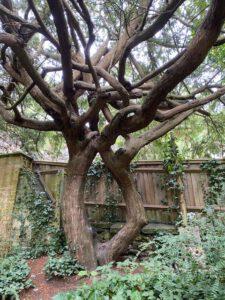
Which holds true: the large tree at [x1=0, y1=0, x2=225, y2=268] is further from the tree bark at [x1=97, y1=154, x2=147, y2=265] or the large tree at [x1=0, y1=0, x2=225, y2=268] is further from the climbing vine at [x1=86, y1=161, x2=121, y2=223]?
A: the climbing vine at [x1=86, y1=161, x2=121, y2=223]

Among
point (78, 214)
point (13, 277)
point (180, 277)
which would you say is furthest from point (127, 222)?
point (180, 277)

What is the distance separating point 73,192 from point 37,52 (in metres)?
2.53

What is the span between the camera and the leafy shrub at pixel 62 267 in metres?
3.83

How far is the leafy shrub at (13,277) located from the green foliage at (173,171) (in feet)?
10.1

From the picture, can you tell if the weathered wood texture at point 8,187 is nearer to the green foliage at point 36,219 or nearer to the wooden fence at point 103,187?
the wooden fence at point 103,187

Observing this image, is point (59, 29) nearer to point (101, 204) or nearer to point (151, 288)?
point (151, 288)

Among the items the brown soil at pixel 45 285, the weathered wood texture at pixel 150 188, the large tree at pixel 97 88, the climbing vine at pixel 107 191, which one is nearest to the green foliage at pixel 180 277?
the large tree at pixel 97 88

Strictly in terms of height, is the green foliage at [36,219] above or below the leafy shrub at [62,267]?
above

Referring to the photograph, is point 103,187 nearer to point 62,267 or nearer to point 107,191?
point 107,191

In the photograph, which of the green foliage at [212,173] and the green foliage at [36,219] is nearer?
the green foliage at [36,219]

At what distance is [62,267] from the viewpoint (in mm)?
3871

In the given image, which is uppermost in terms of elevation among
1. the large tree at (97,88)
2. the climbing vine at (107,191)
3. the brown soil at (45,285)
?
the large tree at (97,88)

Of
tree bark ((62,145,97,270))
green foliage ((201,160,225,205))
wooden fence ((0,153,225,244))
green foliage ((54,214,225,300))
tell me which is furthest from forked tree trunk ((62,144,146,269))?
green foliage ((54,214,225,300))

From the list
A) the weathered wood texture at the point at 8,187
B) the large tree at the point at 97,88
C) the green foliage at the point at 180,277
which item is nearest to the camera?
the green foliage at the point at 180,277
